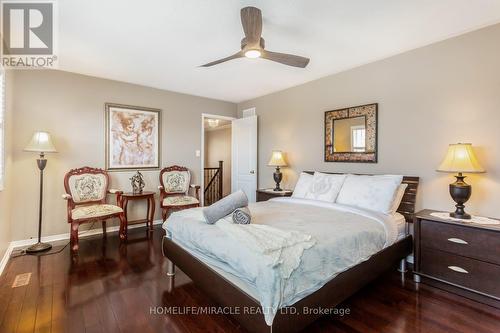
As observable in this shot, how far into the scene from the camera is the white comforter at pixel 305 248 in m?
1.44

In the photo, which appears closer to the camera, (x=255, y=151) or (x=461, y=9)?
(x=461, y=9)

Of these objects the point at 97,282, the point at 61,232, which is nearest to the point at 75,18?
the point at 97,282

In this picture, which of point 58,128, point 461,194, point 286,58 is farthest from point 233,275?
point 58,128

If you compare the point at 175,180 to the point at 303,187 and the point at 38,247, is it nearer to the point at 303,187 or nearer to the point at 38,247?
the point at 38,247

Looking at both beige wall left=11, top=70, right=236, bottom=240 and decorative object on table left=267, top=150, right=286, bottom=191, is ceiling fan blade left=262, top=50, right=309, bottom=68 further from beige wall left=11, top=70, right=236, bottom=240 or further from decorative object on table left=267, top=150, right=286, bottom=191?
beige wall left=11, top=70, right=236, bottom=240

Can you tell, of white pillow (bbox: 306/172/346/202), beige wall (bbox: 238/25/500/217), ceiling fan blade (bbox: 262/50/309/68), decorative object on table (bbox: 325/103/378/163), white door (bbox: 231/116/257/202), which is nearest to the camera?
ceiling fan blade (bbox: 262/50/309/68)

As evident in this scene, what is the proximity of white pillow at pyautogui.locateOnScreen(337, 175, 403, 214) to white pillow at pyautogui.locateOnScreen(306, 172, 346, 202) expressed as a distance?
0.27 ft

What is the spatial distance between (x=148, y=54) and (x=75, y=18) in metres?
0.85

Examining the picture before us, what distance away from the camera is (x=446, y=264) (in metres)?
2.30

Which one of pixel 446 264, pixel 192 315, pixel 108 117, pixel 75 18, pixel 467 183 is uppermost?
pixel 75 18

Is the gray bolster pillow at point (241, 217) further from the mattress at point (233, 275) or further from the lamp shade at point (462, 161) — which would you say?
the lamp shade at point (462, 161)

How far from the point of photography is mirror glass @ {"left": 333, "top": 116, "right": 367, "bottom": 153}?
345 cm

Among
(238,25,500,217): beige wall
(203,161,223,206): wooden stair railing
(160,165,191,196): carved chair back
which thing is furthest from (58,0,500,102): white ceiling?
(203,161,223,206): wooden stair railing

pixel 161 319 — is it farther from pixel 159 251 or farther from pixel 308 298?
pixel 159 251
